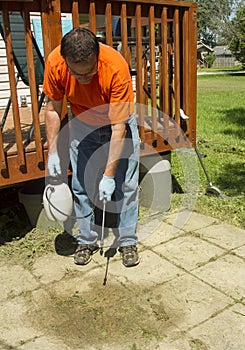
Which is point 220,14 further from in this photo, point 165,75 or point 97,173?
point 97,173

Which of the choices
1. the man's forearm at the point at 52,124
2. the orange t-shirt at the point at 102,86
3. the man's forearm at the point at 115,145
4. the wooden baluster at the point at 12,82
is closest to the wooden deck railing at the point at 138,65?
the wooden baluster at the point at 12,82

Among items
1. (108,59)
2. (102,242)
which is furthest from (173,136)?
(108,59)

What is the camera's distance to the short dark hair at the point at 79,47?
2.24 meters

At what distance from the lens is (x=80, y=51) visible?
7.32ft

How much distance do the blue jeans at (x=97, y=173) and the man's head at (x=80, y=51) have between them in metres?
0.56

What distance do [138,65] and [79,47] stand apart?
1.27m

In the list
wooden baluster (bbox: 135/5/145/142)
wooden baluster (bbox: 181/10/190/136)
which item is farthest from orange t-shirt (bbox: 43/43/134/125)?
wooden baluster (bbox: 181/10/190/136)

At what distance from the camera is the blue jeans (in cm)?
287

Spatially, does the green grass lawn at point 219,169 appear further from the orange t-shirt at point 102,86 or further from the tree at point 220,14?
the tree at point 220,14

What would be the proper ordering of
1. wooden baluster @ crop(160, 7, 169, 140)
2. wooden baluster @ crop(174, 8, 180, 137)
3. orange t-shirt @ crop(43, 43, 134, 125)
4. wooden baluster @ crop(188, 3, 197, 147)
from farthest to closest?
wooden baluster @ crop(188, 3, 197, 147)
wooden baluster @ crop(174, 8, 180, 137)
wooden baluster @ crop(160, 7, 169, 140)
orange t-shirt @ crop(43, 43, 134, 125)

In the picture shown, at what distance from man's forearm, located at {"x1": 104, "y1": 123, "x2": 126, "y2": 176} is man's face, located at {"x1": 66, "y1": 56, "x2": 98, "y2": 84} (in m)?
0.33

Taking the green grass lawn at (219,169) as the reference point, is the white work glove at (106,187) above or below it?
above

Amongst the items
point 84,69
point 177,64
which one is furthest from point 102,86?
point 177,64

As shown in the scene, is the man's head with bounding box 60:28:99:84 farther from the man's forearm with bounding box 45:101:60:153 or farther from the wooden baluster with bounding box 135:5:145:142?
the wooden baluster with bounding box 135:5:145:142
